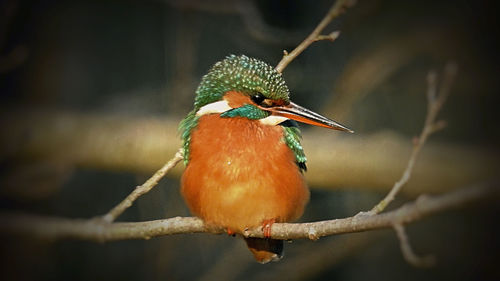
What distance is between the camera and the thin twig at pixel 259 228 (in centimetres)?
87

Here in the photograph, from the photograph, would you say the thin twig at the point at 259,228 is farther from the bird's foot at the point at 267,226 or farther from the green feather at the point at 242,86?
the green feather at the point at 242,86

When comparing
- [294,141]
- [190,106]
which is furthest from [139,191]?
[190,106]

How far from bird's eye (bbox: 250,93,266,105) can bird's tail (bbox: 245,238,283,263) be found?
16.7 inches

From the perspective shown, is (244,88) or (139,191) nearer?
(139,191)

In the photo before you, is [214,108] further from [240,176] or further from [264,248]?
[264,248]

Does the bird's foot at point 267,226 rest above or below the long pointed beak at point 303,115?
below

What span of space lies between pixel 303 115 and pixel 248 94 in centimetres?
18

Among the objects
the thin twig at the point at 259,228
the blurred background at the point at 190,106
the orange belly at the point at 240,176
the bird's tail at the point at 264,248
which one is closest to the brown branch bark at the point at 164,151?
the blurred background at the point at 190,106

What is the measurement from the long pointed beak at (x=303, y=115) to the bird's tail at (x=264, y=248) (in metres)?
0.41

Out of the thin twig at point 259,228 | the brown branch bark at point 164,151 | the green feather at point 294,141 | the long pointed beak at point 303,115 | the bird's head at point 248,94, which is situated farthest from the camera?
the brown branch bark at point 164,151

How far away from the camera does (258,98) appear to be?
1.69 m

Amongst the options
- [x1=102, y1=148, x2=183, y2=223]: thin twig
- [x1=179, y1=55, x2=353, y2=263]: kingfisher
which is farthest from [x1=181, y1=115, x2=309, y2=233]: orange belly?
[x1=102, y1=148, x2=183, y2=223]: thin twig

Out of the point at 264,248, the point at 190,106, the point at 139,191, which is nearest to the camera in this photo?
the point at 139,191

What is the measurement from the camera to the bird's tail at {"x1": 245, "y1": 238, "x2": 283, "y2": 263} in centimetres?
183
